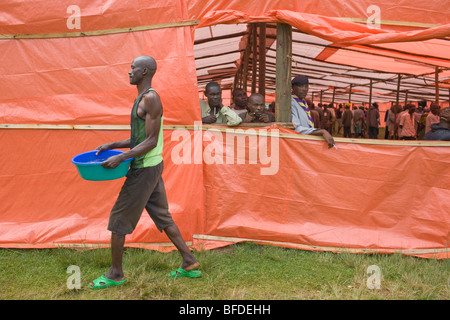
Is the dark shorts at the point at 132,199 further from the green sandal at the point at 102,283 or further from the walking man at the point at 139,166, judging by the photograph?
the green sandal at the point at 102,283

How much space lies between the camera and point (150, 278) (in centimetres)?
357

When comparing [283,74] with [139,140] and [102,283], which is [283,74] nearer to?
[139,140]

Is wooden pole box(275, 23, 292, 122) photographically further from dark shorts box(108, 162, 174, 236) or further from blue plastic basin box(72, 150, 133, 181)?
blue plastic basin box(72, 150, 133, 181)

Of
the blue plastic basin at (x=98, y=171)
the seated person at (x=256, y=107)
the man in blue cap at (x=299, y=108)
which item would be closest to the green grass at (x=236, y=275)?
the blue plastic basin at (x=98, y=171)

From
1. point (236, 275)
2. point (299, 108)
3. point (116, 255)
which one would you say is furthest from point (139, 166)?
point (299, 108)

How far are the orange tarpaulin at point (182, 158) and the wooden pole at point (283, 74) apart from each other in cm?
27

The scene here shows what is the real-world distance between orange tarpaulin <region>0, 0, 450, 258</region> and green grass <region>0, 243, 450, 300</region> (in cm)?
24

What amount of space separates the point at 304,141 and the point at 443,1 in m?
2.16

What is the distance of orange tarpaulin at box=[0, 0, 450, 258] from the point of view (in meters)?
4.34

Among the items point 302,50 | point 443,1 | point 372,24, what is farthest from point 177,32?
point 302,50

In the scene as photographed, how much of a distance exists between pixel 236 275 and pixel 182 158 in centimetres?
142

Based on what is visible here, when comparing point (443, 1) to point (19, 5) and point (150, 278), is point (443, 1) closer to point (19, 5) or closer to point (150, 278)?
point (150, 278)

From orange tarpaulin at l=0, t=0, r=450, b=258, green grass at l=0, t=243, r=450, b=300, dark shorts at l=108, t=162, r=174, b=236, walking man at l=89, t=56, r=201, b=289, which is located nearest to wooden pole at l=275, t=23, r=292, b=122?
orange tarpaulin at l=0, t=0, r=450, b=258

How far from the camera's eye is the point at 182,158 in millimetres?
4426
